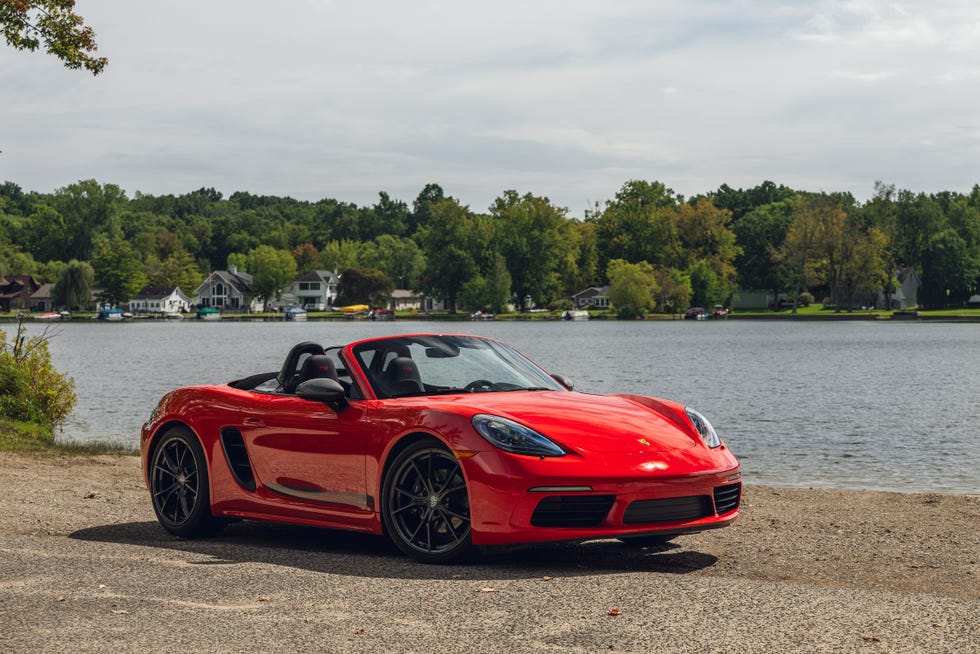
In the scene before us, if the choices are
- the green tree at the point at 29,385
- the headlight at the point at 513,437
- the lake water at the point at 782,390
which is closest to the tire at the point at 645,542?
the headlight at the point at 513,437

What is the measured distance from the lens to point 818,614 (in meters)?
6.16

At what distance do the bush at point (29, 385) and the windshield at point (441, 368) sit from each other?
13.1 meters

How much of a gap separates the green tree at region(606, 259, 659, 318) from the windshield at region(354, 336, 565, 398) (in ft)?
526

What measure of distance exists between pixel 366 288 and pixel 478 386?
190 m

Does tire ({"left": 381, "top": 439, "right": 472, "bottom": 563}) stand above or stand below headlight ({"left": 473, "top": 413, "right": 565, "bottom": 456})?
below

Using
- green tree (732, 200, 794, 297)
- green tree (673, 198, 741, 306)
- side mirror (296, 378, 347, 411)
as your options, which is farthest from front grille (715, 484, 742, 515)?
green tree (732, 200, 794, 297)

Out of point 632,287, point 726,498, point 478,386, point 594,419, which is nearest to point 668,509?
point 726,498

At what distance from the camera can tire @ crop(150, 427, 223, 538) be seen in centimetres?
939

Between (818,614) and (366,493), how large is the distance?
324 cm

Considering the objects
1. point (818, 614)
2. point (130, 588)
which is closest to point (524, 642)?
point (818, 614)

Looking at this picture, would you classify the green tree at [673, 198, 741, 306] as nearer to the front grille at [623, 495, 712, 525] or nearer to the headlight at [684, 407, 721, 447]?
the headlight at [684, 407, 721, 447]

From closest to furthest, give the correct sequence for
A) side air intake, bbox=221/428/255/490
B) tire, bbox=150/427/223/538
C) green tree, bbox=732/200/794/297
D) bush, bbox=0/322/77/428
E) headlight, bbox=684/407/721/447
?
headlight, bbox=684/407/721/447
side air intake, bbox=221/428/255/490
tire, bbox=150/427/223/538
bush, bbox=0/322/77/428
green tree, bbox=732/200/794/297

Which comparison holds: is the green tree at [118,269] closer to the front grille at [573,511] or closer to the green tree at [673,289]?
the green tree at [673,289]

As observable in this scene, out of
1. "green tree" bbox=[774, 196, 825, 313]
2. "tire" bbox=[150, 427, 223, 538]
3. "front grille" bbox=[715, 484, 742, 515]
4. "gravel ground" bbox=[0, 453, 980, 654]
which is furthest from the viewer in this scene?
"green tree" bbox=[774, 196, 825, 313]
